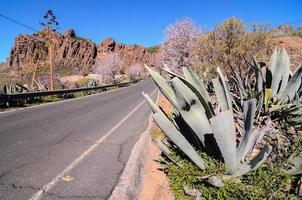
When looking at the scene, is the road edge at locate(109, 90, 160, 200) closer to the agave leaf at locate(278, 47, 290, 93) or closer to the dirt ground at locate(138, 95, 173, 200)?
the dirt ground at locate(138, 95, 173, 200)

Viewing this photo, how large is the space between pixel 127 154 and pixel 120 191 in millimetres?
2406

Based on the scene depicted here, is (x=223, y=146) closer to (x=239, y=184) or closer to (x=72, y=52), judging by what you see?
(x=239, y=184)

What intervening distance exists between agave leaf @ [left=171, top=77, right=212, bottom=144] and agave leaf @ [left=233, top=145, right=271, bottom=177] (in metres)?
0.56

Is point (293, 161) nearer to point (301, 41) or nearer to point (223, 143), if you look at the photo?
point (223, 143)

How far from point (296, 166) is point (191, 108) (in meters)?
1.25

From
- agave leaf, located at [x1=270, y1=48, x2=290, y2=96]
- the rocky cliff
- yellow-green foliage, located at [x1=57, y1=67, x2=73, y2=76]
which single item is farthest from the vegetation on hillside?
yellow-green foliage, located at [x1=57, y1=67, x2=73, y2=76]

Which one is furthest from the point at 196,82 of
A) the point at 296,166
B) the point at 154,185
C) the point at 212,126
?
the point at 154,185

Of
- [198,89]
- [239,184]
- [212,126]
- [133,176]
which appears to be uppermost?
[198,89]

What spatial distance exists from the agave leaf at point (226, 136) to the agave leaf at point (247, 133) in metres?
0.13

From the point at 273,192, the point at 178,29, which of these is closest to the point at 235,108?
the point at 273,192

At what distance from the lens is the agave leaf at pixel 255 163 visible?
3225mm

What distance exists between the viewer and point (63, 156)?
7137mm

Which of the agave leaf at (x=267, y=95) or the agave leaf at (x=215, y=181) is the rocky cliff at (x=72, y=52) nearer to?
the agave leaf at (x=267, y=95)

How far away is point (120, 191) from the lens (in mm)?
5191
